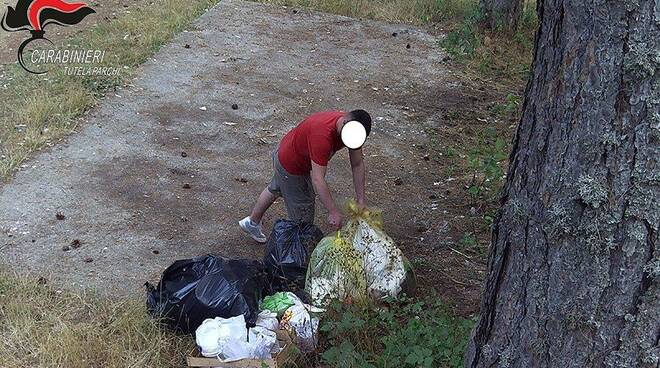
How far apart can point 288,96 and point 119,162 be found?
6.63 feet

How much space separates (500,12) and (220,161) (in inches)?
173

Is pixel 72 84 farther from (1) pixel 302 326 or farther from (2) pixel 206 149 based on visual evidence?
(1) pixel 302 326

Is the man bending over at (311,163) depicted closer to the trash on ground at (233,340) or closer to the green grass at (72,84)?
the trash on ground at (233,340)

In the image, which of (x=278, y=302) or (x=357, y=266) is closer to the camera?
(x=278, y=302)

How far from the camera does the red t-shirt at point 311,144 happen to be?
168 inches

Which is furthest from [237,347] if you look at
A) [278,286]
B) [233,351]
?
[278,286]

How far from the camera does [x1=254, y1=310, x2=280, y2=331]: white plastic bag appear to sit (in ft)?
12.6

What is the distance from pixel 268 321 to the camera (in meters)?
3.87

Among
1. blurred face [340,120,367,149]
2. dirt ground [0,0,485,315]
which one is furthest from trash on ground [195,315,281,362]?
blurred face [340,120,367,149]

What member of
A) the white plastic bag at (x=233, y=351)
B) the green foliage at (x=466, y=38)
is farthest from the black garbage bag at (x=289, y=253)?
the green foliage at (x=466, y=38)

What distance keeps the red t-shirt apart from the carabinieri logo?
4.95 m

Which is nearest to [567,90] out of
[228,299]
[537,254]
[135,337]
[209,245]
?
[537,254]

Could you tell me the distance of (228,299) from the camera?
12.6 feet

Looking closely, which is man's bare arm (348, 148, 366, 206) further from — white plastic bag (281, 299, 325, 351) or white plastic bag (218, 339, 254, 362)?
white plastic bag (218, 339, 254, 362)
